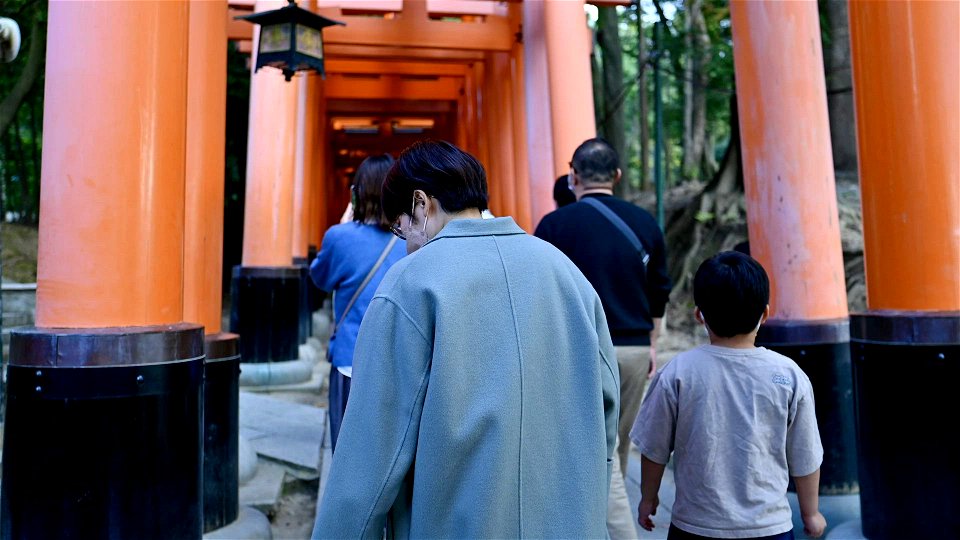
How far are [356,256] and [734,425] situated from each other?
162 cm

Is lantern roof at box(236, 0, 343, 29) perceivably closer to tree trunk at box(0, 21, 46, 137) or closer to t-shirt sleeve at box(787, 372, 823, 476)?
t-shirt sleeve at box(787, 372, 823, 476)

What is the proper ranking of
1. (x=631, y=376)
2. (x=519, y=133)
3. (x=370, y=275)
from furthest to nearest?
(x=519, y=133) < (x=631, y=376) < (x=370, y=275)

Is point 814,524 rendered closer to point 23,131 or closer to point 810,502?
point 810,502

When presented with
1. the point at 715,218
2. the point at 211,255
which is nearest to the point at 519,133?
the point at 715,218

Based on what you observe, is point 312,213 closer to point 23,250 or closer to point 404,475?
point 23,250

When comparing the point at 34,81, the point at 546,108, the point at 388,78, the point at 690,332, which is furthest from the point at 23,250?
the point at 690,332

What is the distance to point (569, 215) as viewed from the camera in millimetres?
3547

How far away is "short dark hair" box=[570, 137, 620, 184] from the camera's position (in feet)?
11.8

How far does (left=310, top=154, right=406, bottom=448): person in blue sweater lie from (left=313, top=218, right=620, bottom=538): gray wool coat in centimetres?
167

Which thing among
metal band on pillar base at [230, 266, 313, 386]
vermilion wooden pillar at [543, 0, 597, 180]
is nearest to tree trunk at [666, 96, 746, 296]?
vermilion wooden pillar at [543, 0, 597, 180]

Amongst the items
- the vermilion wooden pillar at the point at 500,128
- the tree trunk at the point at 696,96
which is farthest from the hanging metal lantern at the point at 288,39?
the tree trunk at the point at 696,96

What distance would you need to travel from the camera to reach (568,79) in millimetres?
7531

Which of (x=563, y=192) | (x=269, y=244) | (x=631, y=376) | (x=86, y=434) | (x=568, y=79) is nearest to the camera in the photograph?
(x=86, y=434)

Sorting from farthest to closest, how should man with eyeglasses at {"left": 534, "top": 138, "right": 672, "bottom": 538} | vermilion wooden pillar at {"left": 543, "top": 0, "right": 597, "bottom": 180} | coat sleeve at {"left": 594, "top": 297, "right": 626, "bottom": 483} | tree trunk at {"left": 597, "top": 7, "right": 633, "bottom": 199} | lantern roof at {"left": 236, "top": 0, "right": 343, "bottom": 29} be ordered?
1. tree trunk at {"left": 597, "top": 7, "right": 633, "bottom": 199}
2. vermilion wooden pillar at {"left": 543, "top": 0, "right": 597, "bottom": 180}
3. lantern roof at {"left": 236, "top": 0, "right": 343, "bottom": 29}
4. man with eyeglasses at {"left": 534, "top": 138, "right": 672, "bottom": 538}
5. coat sleeve at {"left": 594, "top": 297, "right": 626, "bottom": 483}
